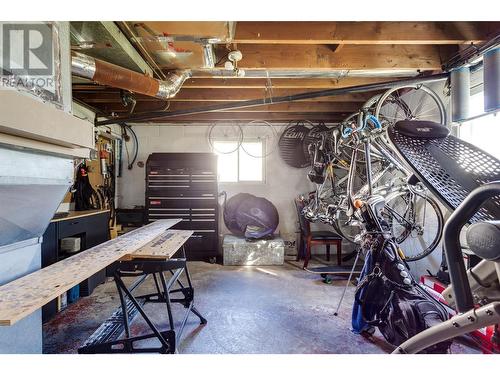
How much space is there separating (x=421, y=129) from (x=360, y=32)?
190cm

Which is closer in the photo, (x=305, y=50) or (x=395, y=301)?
(x=395, y=301)

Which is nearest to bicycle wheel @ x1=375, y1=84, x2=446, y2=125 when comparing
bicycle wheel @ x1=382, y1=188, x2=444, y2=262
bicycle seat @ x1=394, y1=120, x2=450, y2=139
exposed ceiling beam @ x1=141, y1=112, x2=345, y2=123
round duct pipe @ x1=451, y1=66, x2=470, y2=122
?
round duct pipe @ x1=451, y1=66, x2=470, y2=122

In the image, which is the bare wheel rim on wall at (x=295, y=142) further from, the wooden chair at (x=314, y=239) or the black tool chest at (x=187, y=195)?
the black tool chest at (x=187, y=195)

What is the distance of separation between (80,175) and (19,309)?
10.1 feet

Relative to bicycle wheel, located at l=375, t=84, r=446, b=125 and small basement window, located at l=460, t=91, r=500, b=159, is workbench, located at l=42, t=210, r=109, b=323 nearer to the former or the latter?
bicycle wheel, located at l=375, t=84, r=446, b=125

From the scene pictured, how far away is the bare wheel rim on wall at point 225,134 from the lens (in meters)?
4.96

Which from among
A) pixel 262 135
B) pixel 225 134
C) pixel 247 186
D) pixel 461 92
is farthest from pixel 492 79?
pixel 225 134

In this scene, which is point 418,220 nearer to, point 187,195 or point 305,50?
point 305,50

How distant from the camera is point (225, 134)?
4.97 m

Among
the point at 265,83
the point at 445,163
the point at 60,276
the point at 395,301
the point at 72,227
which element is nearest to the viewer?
the point at 445,163

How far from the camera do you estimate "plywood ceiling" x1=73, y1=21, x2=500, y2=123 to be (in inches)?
80.8

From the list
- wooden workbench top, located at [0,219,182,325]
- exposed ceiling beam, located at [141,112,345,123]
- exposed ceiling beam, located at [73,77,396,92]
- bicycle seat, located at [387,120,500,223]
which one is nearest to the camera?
bicycle seat, located at [387,120,500,223]

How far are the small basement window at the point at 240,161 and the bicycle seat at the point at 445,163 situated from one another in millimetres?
4353

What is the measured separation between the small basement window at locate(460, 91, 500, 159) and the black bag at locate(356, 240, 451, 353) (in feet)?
4.73
